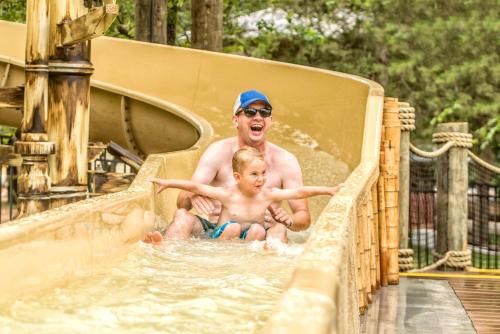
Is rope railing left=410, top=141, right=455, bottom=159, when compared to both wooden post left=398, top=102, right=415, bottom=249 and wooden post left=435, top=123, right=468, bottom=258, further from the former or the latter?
wooden post left=398, top=102, right=415, bottom=249

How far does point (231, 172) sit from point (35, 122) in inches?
47.4

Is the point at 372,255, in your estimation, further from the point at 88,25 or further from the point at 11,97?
the point at 11,97

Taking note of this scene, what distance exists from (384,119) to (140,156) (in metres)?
3.53

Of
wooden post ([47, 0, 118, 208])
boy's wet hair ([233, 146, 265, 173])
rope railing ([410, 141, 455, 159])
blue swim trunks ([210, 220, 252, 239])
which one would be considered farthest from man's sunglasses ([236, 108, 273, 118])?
rope railing ([410, 141, 455, 159])

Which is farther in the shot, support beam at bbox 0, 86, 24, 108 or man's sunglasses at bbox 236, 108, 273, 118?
support beam at bbox 0, 86, 24, 108

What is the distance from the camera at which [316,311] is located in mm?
1872

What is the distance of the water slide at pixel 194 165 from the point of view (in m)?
2.59

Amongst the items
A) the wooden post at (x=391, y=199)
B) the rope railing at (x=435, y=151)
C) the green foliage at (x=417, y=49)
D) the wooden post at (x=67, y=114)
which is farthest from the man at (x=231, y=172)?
the green foliage at (x=417, y=49)

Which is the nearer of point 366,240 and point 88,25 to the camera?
point 366,240

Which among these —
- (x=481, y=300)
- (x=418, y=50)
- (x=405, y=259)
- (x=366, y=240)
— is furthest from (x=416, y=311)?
(x=418, y=50)

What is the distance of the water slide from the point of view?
8.51 feet

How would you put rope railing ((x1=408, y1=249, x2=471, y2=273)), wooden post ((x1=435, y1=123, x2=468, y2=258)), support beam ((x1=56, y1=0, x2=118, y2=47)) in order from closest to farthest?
1. support beam ((x1=56, y1=0, x2=118, y2=47))
2. rope railing ((x1=408, y1=249, x2=471, y2=273))
3. wooden post ((x1=435, y1=123, x2=468, y2=258))

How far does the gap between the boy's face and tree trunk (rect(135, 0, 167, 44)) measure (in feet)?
18.7

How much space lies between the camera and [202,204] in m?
5.62
